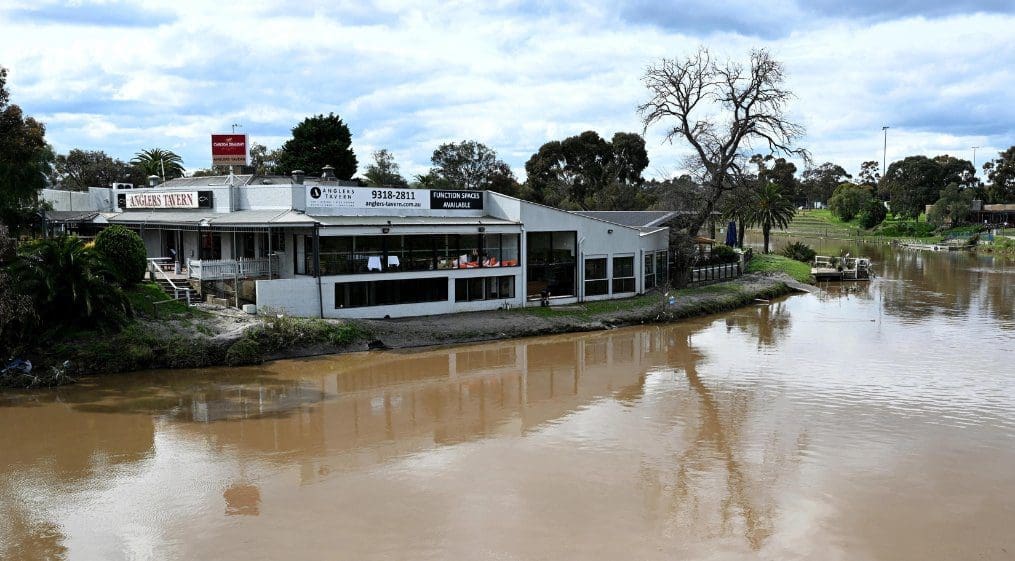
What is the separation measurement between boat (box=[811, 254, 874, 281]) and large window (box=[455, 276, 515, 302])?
29392 millimetres

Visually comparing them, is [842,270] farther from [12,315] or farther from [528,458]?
[12,315]

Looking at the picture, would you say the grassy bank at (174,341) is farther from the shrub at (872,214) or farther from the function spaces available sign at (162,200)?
the shrub at (872,214)

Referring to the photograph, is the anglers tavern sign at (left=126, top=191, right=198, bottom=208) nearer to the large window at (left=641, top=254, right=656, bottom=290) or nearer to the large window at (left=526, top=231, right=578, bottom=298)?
the large window at (left=526, top=231, right=578, bottom=298)

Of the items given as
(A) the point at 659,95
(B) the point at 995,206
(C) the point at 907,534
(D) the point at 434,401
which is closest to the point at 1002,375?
(C) the point at 907,534

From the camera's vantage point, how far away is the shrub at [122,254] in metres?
27.2

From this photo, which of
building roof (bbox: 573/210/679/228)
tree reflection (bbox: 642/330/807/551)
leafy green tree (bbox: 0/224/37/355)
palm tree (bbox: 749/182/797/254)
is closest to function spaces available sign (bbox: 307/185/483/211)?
building roof (bbox: 573/210/679/228)

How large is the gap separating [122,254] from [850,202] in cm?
11097

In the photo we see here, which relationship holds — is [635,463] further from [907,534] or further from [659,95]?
[659,95]

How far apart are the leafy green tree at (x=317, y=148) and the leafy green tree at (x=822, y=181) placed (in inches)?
4026

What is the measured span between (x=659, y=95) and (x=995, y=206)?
76.5 meters

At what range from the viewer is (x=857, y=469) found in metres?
16.1

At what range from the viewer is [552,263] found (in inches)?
1412

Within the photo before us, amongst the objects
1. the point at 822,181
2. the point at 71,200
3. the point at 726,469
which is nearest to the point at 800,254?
the point at 726,469

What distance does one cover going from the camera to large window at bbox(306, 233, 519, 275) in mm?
30297
